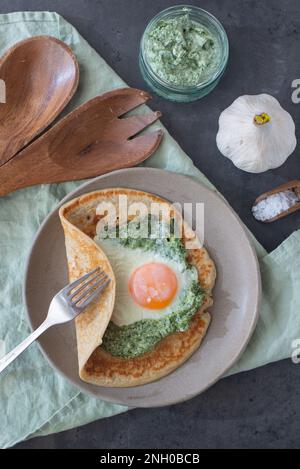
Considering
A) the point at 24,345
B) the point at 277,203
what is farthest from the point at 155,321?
the point at 277,203

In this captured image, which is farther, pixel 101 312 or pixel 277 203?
pixel 277 203

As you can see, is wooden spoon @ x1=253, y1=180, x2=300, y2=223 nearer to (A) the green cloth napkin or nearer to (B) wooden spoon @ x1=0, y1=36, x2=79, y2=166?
(A) the green cloth napkin

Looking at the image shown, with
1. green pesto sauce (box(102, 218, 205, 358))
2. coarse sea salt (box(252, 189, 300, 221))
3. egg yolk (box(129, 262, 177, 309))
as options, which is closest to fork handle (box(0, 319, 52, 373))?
green pesto sauce (box(102, 218, 205, 358))

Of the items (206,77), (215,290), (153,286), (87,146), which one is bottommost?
(215,290)

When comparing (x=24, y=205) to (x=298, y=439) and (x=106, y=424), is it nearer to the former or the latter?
(x=106, y=424)

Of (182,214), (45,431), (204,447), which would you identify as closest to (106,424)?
(45,431)

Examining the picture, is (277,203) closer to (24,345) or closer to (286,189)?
(286,189)

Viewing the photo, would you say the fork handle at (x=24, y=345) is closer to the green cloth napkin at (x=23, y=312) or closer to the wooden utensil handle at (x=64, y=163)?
the green cloth napkin at (x=23, y=312)

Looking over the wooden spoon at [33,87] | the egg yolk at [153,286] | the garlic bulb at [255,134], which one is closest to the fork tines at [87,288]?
the egg yolk at [153,286]
